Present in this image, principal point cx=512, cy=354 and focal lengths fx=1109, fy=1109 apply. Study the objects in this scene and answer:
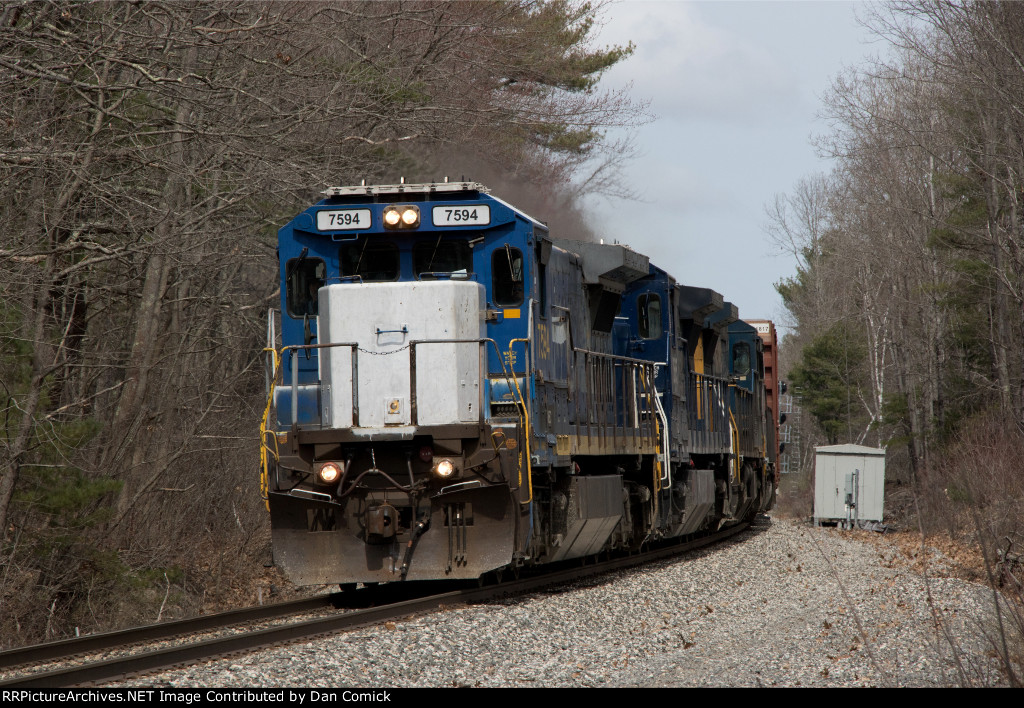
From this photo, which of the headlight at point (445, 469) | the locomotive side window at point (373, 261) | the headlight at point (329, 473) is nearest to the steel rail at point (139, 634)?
the headlight at point (329, 473)

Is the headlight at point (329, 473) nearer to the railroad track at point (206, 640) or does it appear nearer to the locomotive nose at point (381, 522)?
the locomotive nose at point (381, 522)

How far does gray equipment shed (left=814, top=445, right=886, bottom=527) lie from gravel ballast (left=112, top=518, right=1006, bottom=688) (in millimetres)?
11714

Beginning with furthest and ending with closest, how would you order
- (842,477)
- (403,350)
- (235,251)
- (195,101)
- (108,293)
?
(842,477)
(235,251)
(108,293)
(195,101)
(403,350)

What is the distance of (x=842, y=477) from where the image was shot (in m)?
23.9

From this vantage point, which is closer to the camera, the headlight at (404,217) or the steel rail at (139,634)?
the steel rail at (139,634)

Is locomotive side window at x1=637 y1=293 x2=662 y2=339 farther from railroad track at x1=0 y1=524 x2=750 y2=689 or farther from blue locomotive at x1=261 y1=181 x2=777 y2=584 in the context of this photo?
railroad track at x1=0 y1=524 x2=750 y2=689

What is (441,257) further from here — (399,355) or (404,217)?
(399,355)

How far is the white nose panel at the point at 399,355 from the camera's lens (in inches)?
360

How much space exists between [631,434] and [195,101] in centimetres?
589

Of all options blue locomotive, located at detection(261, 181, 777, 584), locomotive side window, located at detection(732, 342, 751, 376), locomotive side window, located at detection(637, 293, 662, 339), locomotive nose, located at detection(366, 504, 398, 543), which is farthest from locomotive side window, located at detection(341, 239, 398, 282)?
locomotive side window, located at detection(732, 342, 751, 376)

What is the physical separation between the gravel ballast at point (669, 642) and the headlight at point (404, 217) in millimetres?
3270

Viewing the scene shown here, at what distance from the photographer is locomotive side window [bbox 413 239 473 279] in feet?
32.0
